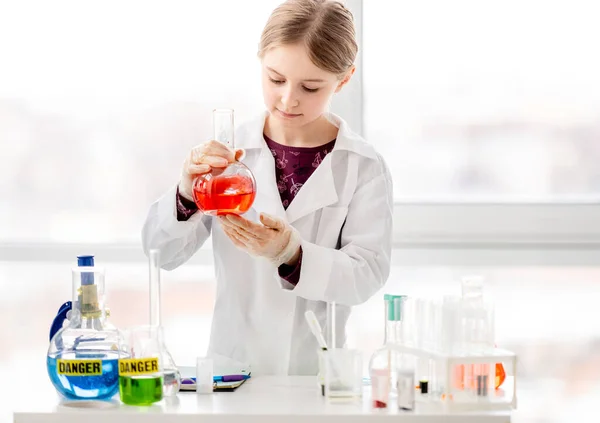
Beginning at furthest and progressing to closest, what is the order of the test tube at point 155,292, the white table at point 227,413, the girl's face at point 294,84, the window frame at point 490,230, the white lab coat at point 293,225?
the window frame at point 490,230, the white lab coat at point 293,225, the girl's face at point 294,84, the test tube at point 155,292, the white table at point 227,413

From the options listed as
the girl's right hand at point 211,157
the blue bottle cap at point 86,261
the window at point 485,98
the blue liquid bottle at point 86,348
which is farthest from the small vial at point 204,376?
the window at point 485,98

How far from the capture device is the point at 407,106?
3.11 metres

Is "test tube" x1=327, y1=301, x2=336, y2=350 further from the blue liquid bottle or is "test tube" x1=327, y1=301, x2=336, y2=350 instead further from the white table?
the blue liquid bottle

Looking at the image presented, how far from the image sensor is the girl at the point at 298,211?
2.08 meters

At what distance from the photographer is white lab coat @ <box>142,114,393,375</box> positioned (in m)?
2.21

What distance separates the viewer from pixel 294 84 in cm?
207

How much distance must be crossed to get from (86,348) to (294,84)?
0.81 m

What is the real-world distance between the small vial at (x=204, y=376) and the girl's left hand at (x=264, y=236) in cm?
30

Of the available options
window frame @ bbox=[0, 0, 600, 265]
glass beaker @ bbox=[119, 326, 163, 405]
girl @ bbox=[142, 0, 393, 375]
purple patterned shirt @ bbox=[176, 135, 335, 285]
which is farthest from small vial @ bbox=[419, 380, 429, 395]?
window frame @ bbox=[0, 0, 600, 265]

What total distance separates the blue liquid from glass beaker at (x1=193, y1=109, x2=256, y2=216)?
0.39 meters

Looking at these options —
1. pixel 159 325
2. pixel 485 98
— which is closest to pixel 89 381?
pixel 159 325

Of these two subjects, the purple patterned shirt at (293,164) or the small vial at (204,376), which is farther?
the purple patterned shirt at (293,164)

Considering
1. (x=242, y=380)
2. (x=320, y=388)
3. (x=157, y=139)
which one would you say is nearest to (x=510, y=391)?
(x=320, y=388)

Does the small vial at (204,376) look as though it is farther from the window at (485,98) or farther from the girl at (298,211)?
the window at (485,98)
